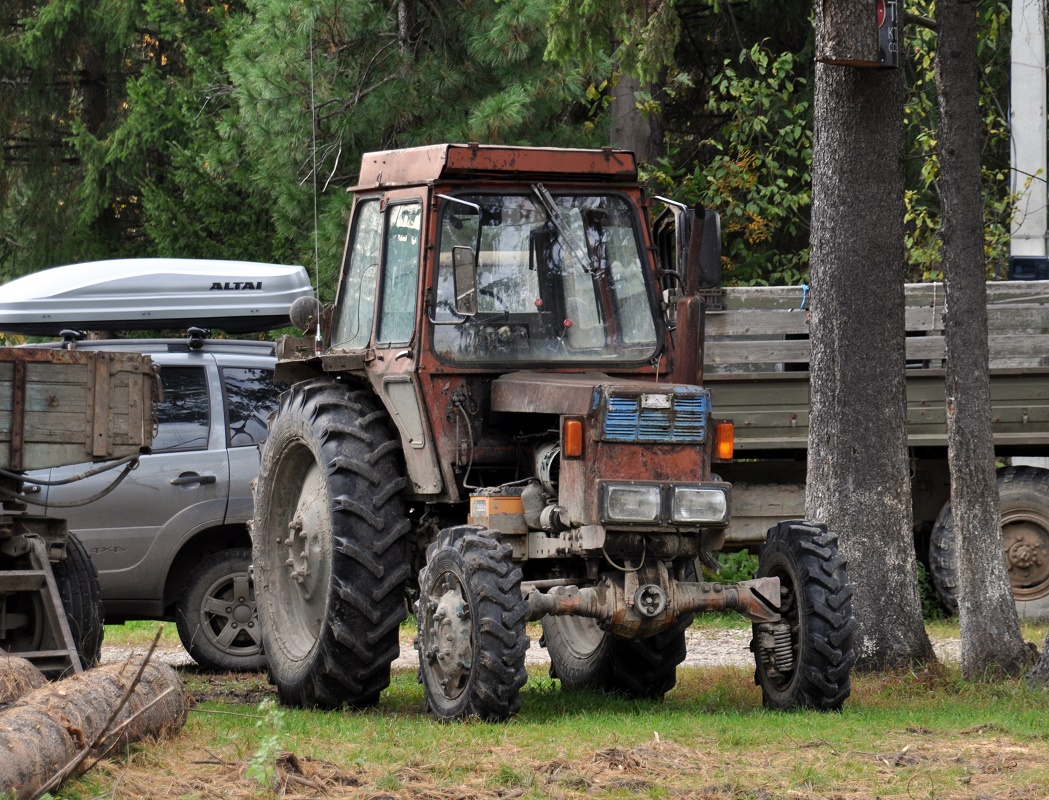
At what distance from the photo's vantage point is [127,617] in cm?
1102

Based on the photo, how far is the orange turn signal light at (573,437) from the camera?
7777mm

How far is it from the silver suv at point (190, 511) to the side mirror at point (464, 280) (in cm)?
328

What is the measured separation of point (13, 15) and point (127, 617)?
46.7ft

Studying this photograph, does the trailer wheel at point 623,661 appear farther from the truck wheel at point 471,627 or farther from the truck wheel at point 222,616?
the truck wheel at point 222,616

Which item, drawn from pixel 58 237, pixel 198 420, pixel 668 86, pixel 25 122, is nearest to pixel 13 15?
pixel 25 122

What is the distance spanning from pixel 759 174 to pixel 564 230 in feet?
33.6

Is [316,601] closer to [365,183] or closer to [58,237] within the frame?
[365,183]

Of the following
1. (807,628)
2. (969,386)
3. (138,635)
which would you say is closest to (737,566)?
(138,635)

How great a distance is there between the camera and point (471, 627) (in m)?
7.55

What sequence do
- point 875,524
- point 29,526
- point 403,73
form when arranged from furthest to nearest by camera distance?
1. point 403,73
2. point 875,524
3. point 29,526

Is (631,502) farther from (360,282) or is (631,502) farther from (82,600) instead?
(82,600)

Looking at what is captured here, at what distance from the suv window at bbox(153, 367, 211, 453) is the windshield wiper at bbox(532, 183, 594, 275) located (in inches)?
135

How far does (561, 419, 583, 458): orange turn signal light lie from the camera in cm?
778

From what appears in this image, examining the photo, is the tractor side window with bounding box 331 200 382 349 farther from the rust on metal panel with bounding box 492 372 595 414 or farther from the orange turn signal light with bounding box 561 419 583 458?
the orange turn signal light with bounding box 561 419 583 458
